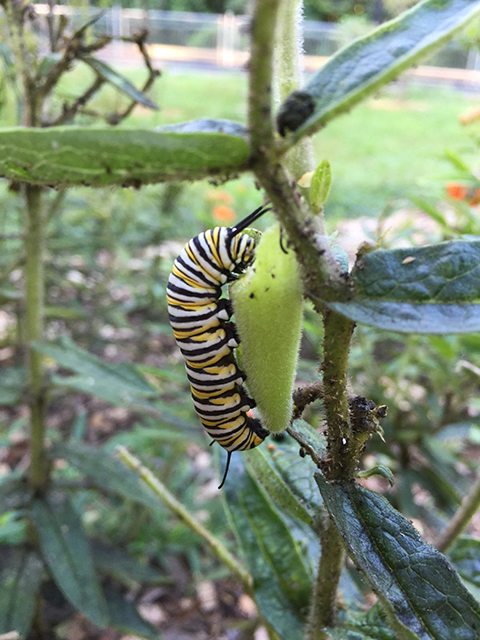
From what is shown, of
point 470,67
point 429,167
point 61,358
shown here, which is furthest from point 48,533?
point 470,67

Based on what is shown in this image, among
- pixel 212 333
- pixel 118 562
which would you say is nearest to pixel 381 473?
pixel 212 333

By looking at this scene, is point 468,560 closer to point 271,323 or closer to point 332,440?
point 332,440

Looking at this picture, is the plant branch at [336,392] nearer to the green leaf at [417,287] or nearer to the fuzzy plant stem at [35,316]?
the green leaf at [417,287]

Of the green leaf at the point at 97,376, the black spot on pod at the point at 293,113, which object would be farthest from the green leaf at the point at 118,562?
the black spot on pod at the point at 293,113

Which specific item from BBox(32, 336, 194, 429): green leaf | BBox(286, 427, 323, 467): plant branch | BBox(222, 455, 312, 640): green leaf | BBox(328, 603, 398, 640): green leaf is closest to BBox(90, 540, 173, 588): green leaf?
BBox(32, 336, 194, 429): green leaf

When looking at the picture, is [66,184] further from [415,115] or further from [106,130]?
[415,115]

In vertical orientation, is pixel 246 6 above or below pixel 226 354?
above
